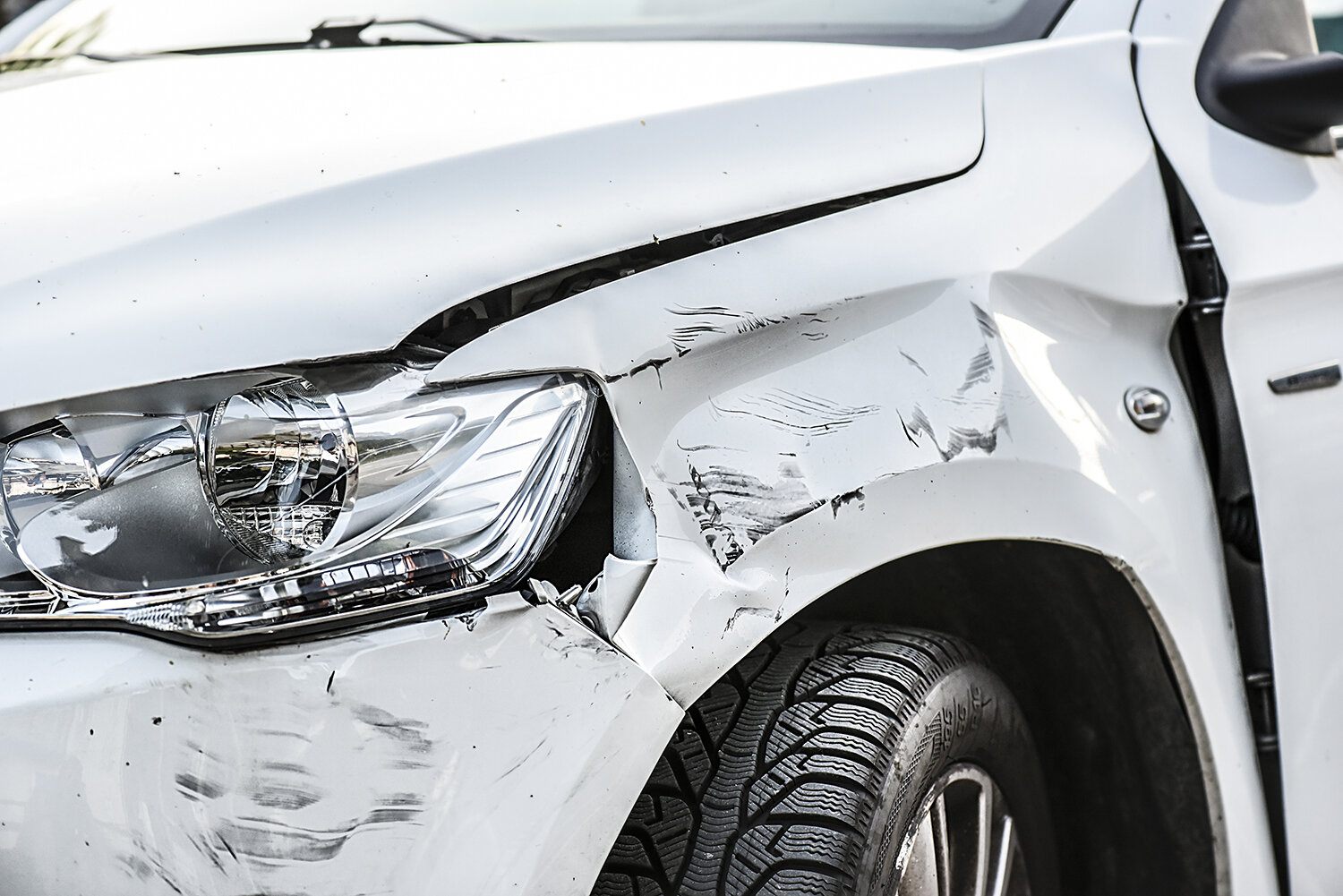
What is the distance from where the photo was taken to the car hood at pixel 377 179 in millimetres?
924

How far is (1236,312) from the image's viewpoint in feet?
4.75

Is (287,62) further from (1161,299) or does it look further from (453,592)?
(1161,299)

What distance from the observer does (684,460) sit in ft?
3.31

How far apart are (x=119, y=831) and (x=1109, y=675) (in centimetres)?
105

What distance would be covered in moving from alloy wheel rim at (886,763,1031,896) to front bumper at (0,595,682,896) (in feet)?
1.54

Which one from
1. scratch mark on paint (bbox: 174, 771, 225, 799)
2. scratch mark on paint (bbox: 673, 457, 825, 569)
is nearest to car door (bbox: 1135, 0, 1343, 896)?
scratch mark on paint (bbox: 673, 457, 825, 569)

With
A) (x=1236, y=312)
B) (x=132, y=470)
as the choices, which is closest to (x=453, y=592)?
(x=132, y=470)

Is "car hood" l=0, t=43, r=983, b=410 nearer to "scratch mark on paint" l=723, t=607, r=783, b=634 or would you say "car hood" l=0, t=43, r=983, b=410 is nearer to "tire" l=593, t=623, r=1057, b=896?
"scratch mark on paint" l=723, t=607, r=783, b=634

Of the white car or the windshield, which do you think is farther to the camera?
the windshield

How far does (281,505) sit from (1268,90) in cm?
127

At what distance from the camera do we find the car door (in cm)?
144

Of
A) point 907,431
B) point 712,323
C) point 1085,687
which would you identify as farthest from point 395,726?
point 1085,687

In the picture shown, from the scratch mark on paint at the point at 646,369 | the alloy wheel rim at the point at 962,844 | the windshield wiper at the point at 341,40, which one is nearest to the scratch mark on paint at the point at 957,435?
the scratch mark on paint at the point at 646,369

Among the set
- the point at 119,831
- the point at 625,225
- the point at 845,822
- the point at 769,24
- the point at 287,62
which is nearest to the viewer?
the point at 119,831
